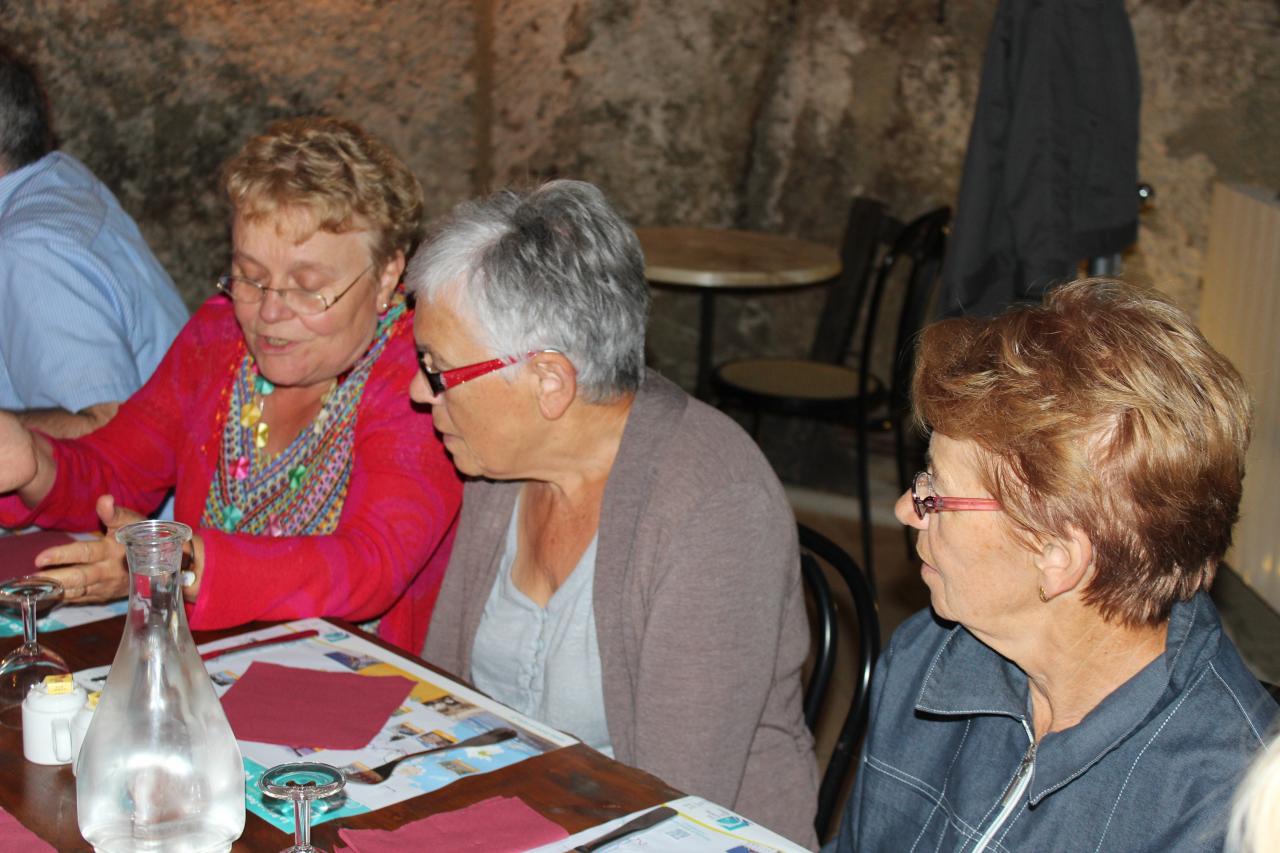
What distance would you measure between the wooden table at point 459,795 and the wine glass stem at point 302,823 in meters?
0.07

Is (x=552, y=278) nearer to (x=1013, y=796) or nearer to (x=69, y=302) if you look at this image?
(x=1013, y=796)

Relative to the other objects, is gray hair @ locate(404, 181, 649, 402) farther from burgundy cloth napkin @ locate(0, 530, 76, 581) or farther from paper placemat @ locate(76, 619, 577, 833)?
burgundy cloth napkin @ locate(0, 530, 76, 581)

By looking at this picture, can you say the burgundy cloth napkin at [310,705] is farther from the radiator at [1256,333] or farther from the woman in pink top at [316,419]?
the radiator at [1256,333]

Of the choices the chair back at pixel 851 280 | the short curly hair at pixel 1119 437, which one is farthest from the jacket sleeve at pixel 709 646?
the chair back at pixel 851 280

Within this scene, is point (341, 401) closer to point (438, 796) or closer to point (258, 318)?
point (258, 318)

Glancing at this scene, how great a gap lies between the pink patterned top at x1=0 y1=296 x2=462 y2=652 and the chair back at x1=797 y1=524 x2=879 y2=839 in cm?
61

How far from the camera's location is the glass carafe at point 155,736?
4.34 feet

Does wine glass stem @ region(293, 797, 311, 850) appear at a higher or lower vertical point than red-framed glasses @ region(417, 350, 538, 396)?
lower

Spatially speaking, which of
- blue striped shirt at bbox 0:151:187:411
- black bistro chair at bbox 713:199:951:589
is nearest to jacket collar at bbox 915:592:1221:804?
blue striped shirt at bbox 0:151:187:411

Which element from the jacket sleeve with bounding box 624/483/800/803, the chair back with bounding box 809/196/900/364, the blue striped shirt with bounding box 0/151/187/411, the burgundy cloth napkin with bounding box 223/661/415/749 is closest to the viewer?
the burgundy cloth napkin with bounding box 223/661/415/749

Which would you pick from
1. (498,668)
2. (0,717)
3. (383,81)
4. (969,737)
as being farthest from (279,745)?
(383,81)

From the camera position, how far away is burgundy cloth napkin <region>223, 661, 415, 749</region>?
5.47ft

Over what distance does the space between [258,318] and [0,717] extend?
0.84 meters

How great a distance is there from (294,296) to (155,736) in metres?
1.10
